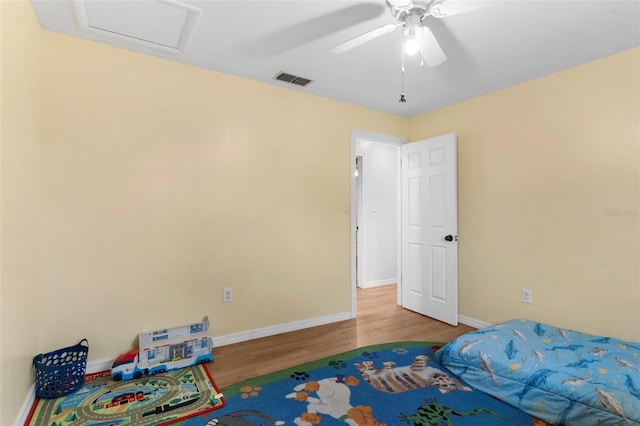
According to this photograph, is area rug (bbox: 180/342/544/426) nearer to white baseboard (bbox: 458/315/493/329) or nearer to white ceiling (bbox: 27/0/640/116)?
white baseboard (bbox: 458/315/493/329)

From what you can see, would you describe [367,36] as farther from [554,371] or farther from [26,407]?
[26,407]

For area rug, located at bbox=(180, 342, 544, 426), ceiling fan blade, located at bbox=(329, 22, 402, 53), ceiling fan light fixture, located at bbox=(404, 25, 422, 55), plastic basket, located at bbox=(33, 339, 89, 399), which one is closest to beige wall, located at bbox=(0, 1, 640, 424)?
plastic basket, located at bbox=(33, 339, 89, 399)

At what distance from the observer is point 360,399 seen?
6.64ft

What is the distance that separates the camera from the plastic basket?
1.98 metres

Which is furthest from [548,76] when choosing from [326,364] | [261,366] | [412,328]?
[261,366]

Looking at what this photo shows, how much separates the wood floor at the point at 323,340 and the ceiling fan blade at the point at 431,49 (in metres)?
2.36

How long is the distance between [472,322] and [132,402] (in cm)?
315

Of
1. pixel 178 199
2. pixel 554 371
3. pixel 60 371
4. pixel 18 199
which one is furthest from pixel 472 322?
pixel 18 199

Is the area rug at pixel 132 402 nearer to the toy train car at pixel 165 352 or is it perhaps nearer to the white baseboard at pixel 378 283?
the toy train car at pixel 165 352

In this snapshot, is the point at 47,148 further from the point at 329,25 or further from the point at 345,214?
the point at 345,214

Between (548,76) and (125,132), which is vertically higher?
(548,76)

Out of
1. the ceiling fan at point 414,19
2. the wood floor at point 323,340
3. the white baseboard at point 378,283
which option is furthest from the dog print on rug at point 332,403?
the white baseboard at point 378,283

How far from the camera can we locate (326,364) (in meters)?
2.48

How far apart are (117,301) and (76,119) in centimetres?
140
